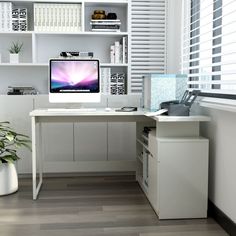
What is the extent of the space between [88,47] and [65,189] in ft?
6.02

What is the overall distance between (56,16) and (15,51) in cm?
64

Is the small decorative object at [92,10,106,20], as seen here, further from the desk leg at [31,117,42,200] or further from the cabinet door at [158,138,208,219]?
the cabinet door at [158,138,208,219]

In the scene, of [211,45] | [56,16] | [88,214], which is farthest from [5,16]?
[88,214]

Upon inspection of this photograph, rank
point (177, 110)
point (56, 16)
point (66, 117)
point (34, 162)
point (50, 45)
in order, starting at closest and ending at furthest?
1. point (177, 110)
2. point (34, 162)
3. point (66, 117)
4. point (56, 16)
5. point (50, 45)

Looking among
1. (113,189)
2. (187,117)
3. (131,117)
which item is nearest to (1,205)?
(113,189)

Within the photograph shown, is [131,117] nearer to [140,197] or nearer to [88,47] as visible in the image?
[140,197]

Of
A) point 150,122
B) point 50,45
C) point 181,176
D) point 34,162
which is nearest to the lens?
point 181,176

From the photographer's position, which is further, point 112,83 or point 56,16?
point 112,83

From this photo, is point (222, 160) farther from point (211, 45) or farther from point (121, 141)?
point (121, 141)

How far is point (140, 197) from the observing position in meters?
3.56

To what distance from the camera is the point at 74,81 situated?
3.84m

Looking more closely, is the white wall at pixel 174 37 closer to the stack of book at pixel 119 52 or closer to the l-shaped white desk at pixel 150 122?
the stack of book at pixel 119 52

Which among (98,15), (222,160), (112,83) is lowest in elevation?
(222,160)

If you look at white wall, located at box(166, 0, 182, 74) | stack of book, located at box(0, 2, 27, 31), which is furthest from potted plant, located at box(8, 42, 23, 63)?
white wall, located at box(166, 0, 182, 74)
